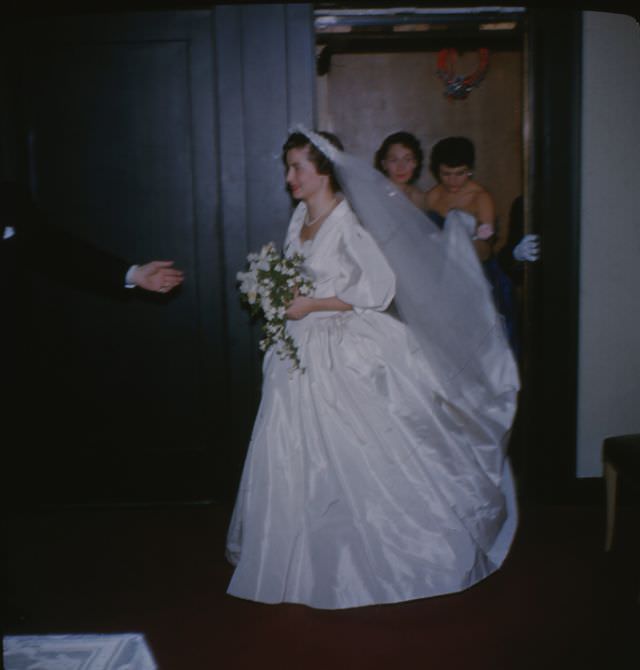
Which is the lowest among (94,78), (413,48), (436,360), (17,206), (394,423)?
(394,423)

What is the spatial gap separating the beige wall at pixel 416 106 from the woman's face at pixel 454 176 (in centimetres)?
105

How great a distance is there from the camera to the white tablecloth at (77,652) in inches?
89.1

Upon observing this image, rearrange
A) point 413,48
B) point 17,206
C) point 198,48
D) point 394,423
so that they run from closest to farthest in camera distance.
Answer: point 17,206 → point 394,423 → point 198,48 → point 413,48

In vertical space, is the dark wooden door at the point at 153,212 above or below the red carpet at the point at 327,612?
above

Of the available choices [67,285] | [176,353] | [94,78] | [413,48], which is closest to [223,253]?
[176,353]

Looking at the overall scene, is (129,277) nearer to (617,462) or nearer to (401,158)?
(401,158)

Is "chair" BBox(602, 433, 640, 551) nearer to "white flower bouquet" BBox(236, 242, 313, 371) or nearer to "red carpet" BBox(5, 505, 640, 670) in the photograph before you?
"red carpet" BBox(5, 505, 640, 670)

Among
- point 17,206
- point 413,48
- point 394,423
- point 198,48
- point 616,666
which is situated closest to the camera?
point 616,666

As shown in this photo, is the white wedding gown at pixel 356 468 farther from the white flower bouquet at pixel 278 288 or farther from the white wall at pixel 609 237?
the white wall at pixel 609 237

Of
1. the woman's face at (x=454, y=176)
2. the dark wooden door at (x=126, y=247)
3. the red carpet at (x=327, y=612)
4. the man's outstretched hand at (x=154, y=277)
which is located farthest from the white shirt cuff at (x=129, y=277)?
the woman's face at (x=454, y=176)

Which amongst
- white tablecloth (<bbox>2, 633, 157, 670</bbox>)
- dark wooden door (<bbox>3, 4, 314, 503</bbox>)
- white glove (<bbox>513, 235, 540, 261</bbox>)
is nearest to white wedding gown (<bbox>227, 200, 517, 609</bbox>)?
white tablecloth (<bbox>2, 633, 157, 670</bbox>)

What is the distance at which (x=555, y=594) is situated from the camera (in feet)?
8.87

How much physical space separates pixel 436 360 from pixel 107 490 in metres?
1.95

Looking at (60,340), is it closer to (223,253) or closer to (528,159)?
(223,253)
